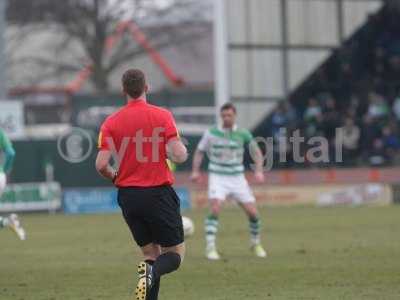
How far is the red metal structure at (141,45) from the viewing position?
55.8 m

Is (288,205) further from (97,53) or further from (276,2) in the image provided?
(97,53)

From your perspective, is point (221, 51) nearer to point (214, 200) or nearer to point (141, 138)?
point (214, 200)

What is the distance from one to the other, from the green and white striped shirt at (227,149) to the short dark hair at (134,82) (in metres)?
7.00

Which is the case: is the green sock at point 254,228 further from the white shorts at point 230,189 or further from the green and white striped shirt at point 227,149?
the green and white striped shirt at point 227,149

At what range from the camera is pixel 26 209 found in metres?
31.0

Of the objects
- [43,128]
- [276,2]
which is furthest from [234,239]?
[43,128]

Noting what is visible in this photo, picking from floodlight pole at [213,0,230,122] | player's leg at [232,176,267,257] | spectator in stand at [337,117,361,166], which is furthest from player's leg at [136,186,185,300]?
spectator in stand at [337,117,361,166]

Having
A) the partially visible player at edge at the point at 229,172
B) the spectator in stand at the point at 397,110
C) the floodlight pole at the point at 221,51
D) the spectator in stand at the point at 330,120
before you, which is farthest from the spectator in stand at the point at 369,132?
the partially visible player at edge at the point at 229,172

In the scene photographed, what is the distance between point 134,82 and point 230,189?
275 inches

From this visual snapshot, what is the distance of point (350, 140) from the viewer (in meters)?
34.8

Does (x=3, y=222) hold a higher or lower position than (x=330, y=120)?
higher

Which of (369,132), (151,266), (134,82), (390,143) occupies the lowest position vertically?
(390,143)

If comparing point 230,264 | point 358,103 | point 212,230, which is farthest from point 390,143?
point 230,264

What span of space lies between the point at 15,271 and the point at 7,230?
9809 mm
